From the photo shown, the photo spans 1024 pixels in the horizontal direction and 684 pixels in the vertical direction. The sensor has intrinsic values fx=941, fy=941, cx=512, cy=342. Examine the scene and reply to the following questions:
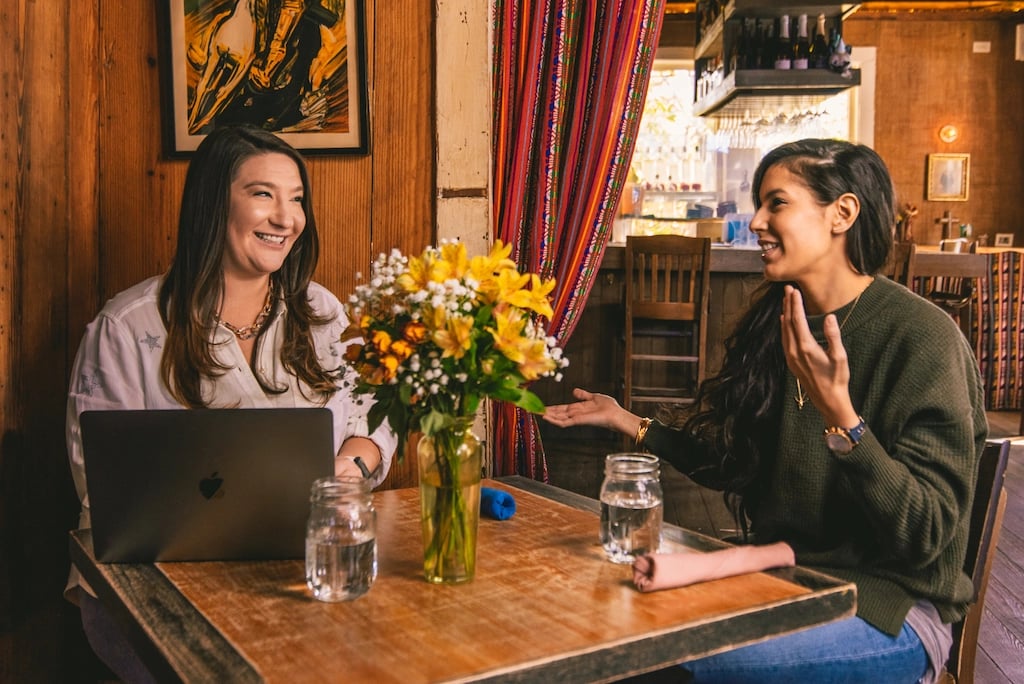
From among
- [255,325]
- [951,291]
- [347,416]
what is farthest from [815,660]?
[951,291]

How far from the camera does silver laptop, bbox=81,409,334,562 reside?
1.29 m

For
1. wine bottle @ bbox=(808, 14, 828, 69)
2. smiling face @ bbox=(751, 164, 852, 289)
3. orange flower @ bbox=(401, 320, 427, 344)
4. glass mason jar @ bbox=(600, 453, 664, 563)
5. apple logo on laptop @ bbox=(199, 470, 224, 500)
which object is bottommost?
glass mason jar @ bbox=(600, 453, 664, 563)

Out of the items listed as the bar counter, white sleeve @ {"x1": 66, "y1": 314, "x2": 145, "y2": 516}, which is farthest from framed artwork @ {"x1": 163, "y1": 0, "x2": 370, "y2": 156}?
Result: the bar counter

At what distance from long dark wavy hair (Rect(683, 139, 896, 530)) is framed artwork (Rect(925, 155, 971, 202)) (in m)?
7.65

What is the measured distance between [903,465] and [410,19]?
164cm

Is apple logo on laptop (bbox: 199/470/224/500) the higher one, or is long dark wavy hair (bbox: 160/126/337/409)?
long dark wavy hair (bbox: 160/126/337/409)

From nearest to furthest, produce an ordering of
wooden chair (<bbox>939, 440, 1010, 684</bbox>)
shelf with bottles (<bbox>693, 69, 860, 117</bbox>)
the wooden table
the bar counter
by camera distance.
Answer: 1. the wooden table
2. wooden chair (<bbox>939, 440, 1010, 684</bbox>)
3. the bar counter
4. shelf with bottles (<bbox>693, 69, 860, 117</bbox>)

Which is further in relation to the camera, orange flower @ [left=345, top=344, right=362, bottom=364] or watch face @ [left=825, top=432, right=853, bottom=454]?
watch face @ [left=825, top=432, right=853, bottom=454]

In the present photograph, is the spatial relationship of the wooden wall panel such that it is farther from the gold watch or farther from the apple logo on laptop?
the apple logo on laptop

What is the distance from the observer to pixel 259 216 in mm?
1943

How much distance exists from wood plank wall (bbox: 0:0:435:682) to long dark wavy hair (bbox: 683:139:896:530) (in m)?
0.91

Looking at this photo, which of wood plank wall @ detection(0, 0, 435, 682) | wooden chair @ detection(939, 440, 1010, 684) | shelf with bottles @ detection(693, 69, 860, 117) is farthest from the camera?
shelf with bottles @ detection(693, 69, 860, 117)

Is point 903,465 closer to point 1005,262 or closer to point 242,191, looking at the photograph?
point 242,191

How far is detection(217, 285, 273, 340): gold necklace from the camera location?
1943mm
